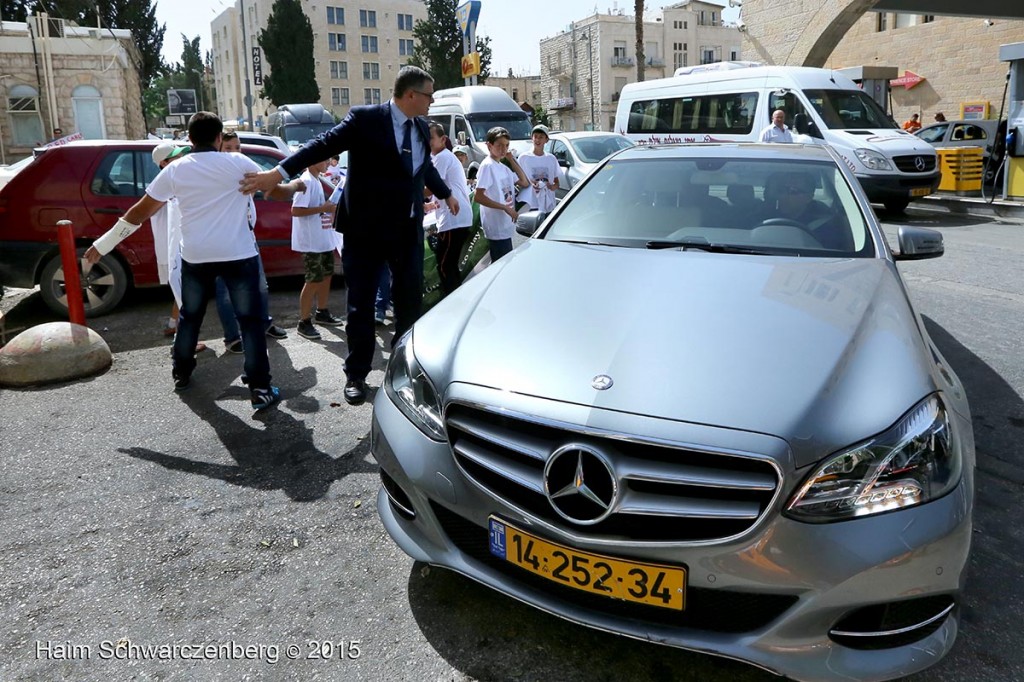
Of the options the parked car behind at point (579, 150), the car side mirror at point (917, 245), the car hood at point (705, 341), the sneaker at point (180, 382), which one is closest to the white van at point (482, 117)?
the parked car behind at point (579, 150)

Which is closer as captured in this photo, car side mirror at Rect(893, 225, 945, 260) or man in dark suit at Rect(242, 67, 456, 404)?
car side mirror at Rect(893, 225, 945, 260)

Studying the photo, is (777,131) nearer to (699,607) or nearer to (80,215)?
(80,215)

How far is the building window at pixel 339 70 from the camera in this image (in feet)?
241

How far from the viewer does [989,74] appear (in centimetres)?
2783

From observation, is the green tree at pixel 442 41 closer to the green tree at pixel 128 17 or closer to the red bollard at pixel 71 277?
the green tree at pixel 128 17

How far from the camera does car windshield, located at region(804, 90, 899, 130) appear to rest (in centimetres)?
1398

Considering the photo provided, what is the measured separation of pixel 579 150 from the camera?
14133 mm

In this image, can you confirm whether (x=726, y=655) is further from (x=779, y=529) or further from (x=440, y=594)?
(x=440, y=594)

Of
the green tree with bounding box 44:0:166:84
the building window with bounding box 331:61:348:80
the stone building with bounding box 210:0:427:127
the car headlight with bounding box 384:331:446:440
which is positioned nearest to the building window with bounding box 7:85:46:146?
the green tree with bounding box 44:0:166:84

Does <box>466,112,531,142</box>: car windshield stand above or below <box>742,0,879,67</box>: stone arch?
below

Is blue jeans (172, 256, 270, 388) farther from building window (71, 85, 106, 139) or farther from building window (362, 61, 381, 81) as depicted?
building window (362, 61, 381, 81)

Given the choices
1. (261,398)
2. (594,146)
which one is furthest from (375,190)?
(594,146)

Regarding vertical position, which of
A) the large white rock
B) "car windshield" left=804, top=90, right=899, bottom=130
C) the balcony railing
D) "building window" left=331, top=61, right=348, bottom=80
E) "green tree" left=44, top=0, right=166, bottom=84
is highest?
"building window" left=331, top=61, right=348, bottom=80

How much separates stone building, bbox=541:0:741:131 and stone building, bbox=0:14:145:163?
50585 mm
